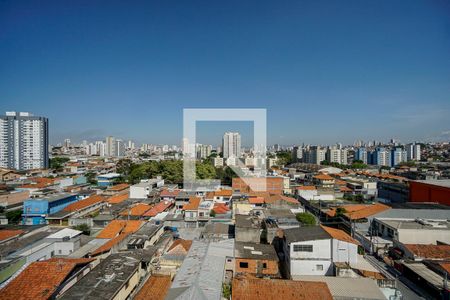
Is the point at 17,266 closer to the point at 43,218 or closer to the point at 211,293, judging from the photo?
A: the point at 211,293

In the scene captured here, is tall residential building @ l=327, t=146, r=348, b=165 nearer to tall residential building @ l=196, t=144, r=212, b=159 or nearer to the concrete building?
the concrete building

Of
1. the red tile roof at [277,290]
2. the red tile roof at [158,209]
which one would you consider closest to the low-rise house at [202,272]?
the red tile roof at [277,290]

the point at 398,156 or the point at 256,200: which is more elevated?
the point at 398,156

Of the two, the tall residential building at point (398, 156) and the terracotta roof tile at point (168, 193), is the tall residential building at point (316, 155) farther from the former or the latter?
the terracotta roof tile at point (168, 193)

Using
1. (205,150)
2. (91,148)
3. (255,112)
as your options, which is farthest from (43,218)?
(91,148)

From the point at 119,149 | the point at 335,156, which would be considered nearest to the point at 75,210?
the point at 335,156

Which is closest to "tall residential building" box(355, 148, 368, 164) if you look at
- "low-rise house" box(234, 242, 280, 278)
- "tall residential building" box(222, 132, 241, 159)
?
"tall residential building" box(222, 132, 241, 159)

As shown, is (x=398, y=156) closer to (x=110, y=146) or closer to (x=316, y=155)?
(x=316, y=155)
